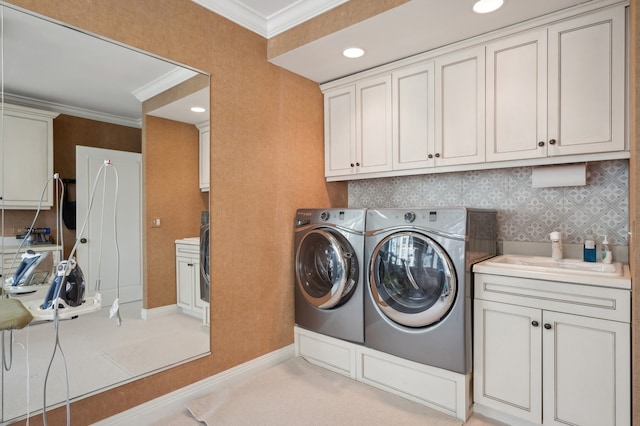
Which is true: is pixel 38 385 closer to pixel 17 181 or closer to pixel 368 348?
pixel 17 181

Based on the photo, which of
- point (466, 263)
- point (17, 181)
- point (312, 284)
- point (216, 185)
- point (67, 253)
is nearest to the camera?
point (17, 181)

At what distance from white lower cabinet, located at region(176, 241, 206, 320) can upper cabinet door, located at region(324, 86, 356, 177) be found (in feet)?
4.39

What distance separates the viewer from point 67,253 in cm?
173

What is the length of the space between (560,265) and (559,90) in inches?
39.2

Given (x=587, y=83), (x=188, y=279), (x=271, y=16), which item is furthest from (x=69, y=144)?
(x=587, y=83)

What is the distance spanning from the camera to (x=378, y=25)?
84.5 inches

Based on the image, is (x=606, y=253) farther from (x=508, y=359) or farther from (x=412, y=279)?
(x=412, y=279)

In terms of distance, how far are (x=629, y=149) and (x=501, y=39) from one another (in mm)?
942

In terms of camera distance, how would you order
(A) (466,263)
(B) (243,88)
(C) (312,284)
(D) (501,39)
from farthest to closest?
(C) (312,284)
(B) (243,88)
(D) (501,39)
(A) (466,263)

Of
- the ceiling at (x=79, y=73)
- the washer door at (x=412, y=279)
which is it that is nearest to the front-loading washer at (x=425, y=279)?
the washer door at (x=412, y=279)

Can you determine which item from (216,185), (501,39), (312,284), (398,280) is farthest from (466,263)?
(216,185)

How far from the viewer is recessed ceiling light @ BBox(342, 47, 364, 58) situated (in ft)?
8.06

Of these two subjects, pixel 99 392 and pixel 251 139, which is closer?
pixel 99 392

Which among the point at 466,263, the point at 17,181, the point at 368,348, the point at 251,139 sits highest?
the point at 251,139
